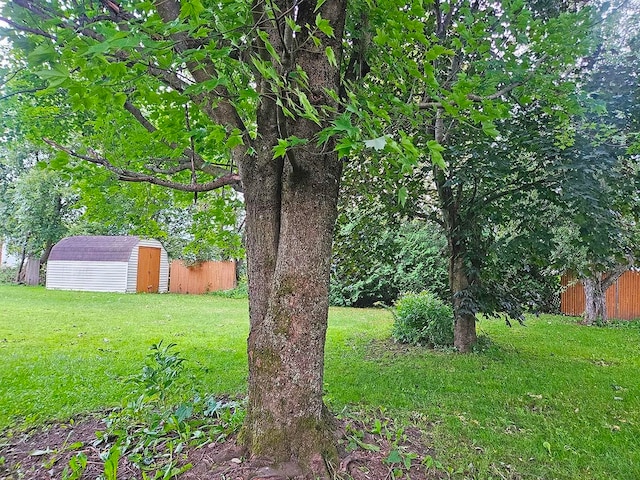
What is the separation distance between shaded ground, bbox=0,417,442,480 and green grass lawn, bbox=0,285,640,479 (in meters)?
0.26

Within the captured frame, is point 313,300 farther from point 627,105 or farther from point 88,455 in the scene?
point 627,105

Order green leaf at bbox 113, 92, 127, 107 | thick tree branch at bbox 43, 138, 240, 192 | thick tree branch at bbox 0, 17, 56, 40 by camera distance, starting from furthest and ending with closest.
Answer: thick tree branch at bbox 43, 138, 240, 192, thick tree branch at bbox 0, 17, 56, 40, green leaf at bbox 113, 92, 127, 107

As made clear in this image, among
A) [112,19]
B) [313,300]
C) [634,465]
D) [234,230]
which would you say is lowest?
[634,465]

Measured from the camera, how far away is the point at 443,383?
4.46 metres

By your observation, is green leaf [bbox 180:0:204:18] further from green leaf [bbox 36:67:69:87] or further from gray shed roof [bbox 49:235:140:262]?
gray shed roof [bbox 49:235:140:262]

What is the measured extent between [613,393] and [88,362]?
6053 mm

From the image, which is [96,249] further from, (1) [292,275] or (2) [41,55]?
(2) [41,55]

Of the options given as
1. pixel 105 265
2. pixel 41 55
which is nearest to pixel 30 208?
pixel 105 265

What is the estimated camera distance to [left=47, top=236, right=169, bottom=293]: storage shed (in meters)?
16.3

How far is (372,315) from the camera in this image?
37.0 feet

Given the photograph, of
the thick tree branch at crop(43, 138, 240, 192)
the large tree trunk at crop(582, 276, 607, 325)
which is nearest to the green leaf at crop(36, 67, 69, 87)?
the thick tree branch at crop(43, 138, 240, 192)

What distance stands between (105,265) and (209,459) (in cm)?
1630

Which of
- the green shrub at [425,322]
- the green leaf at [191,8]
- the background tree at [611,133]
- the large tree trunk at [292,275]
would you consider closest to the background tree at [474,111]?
the background tree at [611,133]

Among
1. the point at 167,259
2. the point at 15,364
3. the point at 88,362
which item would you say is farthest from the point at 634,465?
the point at 167,259
